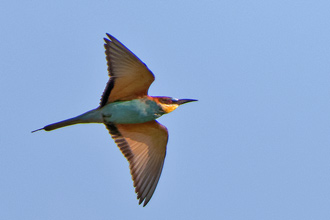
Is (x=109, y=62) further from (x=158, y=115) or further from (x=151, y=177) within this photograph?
(x=151, y=177)

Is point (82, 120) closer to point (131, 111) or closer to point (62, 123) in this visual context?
point (62, 123)

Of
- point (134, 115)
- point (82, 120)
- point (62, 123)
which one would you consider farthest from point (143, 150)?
point (62, 123)

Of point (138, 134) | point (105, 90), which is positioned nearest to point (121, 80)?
point (105, 90)

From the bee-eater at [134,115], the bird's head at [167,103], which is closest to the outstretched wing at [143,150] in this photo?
the bee-eater at [134,115]

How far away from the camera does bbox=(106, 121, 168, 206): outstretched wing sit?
8.34 meters

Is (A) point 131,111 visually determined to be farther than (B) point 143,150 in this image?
No

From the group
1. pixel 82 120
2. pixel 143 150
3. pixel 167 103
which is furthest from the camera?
pixel 143 150

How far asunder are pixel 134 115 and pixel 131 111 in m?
0.06

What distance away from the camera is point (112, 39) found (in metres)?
7.71

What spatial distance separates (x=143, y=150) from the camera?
28.1 ft

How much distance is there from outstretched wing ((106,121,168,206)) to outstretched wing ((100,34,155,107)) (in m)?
0.46

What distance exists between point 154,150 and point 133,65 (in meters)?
1.32

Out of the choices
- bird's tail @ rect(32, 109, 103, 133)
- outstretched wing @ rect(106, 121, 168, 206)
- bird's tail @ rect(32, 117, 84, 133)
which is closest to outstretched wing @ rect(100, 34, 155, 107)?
bird's tail @ rect(32, 109, 103, 133)

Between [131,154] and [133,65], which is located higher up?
[133,65]
